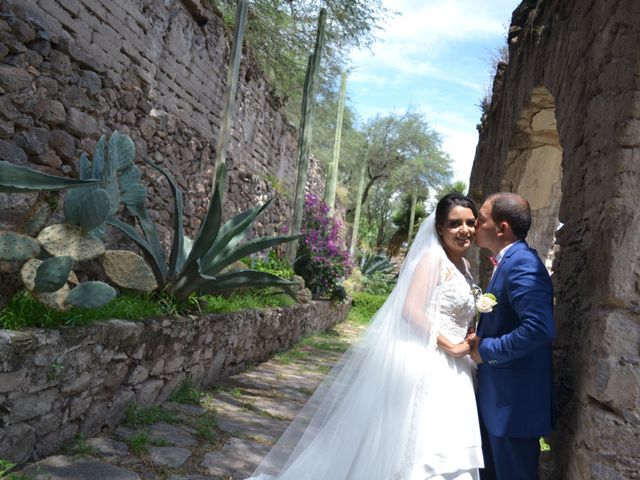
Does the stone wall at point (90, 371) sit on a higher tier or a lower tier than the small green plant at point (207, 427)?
higher

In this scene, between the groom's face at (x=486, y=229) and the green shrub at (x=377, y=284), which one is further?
the green shrub at (x=377, y=284)

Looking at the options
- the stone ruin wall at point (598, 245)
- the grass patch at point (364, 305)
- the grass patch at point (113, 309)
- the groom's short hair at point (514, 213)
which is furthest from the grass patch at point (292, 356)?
the grass patch at point (364, 305)

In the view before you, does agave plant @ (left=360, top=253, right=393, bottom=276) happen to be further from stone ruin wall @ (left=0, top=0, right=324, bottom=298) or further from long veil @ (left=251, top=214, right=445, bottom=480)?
long veil @ (left=251, top=214, right=445, bottom=480)

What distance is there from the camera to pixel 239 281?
459 centimetres

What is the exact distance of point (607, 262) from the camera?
2057 millimetres

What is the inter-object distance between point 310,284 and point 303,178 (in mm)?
2029

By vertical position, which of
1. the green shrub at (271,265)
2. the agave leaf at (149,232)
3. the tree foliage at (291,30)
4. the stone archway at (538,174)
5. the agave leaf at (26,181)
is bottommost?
the green shrub at (271,265)

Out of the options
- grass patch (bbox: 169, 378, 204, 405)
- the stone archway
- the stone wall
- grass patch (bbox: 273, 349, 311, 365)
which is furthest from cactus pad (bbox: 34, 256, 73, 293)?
grass patch (bbox: 273, 349, 311, 365)

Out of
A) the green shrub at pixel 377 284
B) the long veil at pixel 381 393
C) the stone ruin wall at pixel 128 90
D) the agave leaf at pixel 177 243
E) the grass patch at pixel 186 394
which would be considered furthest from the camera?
the green shrub at pixel 377 284

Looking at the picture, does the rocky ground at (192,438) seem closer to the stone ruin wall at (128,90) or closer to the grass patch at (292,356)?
the stone ruin wall at (128,90)

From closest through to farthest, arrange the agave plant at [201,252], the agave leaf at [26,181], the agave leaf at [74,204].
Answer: the agave leaf at [26,181] → the agave leaf at [74,204] → the agave plant at [201,252]

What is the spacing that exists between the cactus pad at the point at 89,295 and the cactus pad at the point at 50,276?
0.10m

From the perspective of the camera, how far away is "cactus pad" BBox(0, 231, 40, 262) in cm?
265

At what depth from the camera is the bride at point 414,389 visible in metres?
2.17
